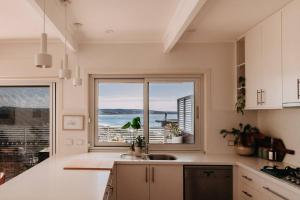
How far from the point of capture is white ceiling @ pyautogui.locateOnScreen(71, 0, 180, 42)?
8.08 ft

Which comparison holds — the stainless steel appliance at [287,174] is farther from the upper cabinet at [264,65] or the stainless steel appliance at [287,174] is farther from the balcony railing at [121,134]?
the balcony railing at [121,134]

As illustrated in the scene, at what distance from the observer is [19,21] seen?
9.45 feet

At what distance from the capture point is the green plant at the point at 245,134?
3482 millimetres

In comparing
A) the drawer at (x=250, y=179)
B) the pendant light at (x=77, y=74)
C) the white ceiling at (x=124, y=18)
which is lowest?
the drawer at (x=250, y=179)

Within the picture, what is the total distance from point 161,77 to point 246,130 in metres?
1.37

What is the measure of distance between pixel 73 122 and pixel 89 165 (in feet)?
3.42

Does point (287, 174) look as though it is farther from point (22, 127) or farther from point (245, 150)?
point (22, 127)

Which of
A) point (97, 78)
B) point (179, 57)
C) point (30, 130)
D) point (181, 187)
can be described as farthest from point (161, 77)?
point (30, 130)

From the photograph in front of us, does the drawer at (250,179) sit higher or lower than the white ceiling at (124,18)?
lower

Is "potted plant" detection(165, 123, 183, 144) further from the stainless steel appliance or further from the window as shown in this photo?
the stainless steel appliance

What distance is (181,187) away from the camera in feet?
10.4

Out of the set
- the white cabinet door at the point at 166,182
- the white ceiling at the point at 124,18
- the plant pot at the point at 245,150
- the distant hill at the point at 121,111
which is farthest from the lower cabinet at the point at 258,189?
the white ceiling at the point at 124,18

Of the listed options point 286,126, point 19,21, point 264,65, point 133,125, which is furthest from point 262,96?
point 19,21

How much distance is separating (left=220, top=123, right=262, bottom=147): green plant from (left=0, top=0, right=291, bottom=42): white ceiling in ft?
4.03
